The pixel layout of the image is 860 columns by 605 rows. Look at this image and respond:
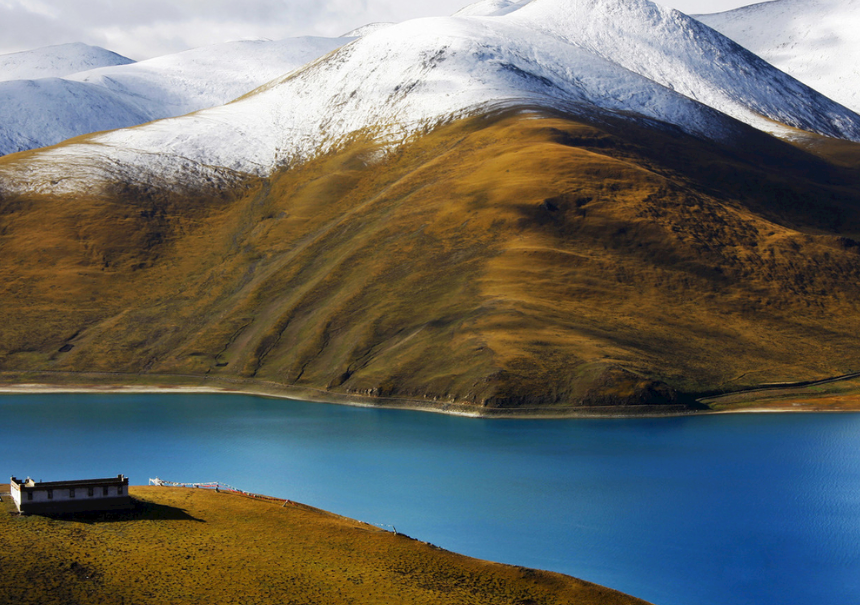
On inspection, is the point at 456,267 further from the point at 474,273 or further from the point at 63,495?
the point at 63,495

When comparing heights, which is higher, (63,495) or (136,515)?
(63,495)

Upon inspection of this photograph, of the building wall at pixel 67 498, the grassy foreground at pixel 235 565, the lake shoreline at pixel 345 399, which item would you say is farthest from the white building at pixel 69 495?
the lake shoreline at pixel 345 399

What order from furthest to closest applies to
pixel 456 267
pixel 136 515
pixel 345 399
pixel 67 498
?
pixel 456 267 < pixel 345 399 < pixel 136 515 < pixel 67 498

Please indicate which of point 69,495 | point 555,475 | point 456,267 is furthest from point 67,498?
point 456,267

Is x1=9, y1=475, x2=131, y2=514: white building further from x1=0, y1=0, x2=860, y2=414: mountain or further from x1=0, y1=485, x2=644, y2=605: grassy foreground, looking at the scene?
x1=0, y1=0, x2=860, y2=414: mountain

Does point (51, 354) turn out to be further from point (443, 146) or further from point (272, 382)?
point (443, 146)

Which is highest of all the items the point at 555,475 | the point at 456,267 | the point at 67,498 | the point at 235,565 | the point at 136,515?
the point at 456,267

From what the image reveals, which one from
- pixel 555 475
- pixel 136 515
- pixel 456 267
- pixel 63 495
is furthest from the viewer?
pixel 456 267
